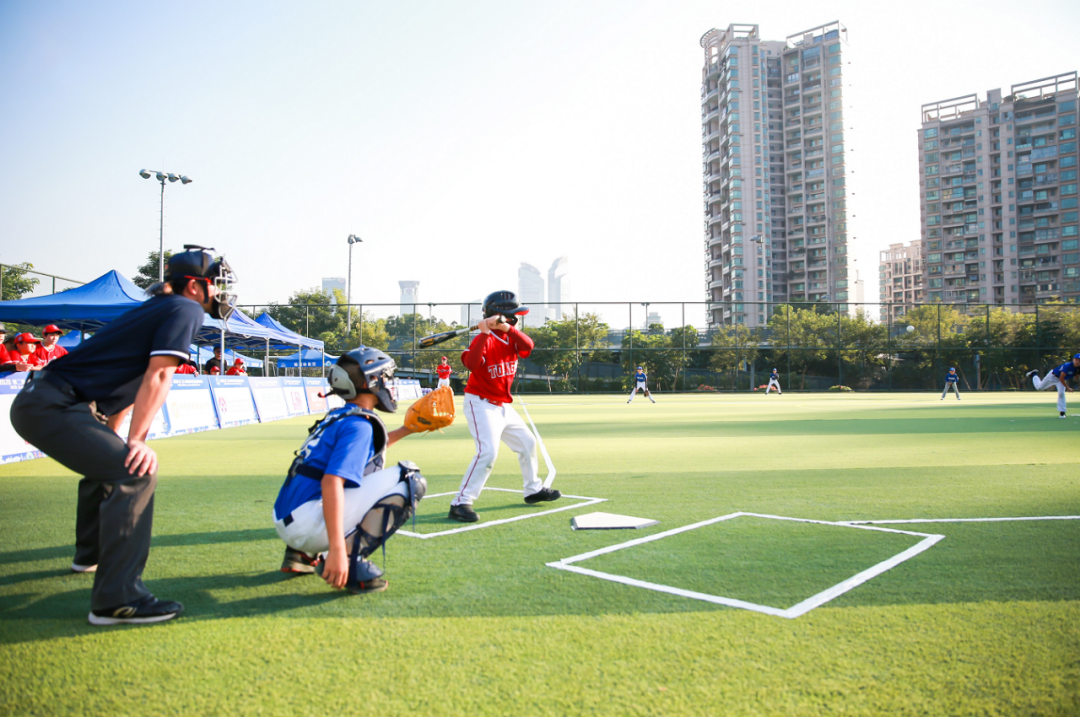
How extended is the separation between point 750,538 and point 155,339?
4100mm

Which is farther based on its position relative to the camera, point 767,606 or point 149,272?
point 149,272

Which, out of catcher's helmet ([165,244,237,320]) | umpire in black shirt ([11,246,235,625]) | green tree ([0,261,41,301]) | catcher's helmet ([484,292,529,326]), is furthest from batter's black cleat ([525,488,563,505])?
green tree ([0,261,41,301])

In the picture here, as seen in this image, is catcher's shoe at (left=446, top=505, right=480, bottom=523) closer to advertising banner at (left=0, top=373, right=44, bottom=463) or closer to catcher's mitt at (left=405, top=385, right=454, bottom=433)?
catcher's mitt at (left=405, top=385, right=454, bottom=433)

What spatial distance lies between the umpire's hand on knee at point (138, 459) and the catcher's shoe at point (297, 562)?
0.99m

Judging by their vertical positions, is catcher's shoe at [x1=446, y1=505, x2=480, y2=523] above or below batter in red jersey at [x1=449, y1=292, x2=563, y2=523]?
below

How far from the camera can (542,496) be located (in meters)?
6.39

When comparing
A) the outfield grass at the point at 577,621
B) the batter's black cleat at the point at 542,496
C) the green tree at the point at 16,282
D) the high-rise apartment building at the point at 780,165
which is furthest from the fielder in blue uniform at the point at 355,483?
the high-rise apartment building at the point at 780,165

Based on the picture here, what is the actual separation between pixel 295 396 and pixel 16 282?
63.5ft

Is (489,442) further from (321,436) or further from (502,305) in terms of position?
(321,436)

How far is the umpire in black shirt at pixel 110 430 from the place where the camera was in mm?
3104

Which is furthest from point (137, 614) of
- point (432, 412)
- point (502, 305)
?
point (502, 305)

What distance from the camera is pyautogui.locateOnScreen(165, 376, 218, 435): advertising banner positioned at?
14.6 m

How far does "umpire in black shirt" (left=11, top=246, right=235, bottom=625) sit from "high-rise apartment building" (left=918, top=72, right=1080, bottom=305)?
130m

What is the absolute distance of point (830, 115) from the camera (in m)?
105
